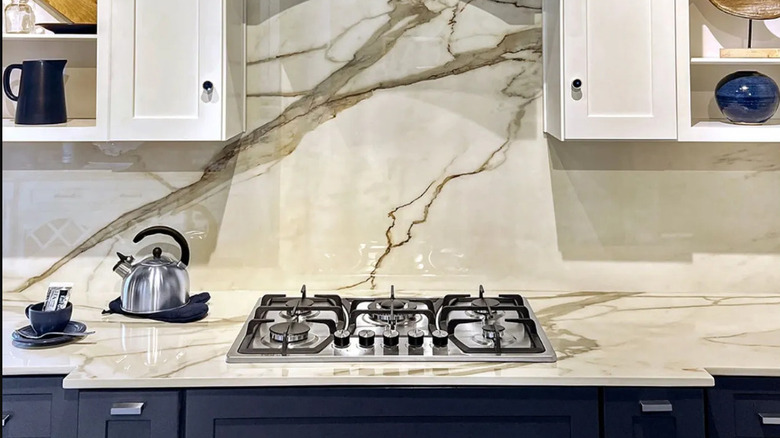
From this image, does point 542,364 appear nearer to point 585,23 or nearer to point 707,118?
point 585,23

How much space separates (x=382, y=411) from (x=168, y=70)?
3.54ft

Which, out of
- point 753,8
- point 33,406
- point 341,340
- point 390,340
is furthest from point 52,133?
point 753,8

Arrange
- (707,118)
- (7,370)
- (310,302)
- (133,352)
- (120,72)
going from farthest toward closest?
(707,118)
(310,302)
(120,72)
(133,352)
(7,370)

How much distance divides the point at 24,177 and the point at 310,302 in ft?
3.48

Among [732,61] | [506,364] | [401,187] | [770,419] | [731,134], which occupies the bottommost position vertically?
[770,419]

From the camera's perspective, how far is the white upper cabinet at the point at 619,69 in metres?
1.80

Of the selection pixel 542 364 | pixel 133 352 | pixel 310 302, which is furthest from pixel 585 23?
pixel 133 352

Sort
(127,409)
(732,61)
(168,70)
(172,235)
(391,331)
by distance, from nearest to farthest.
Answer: (127,409)
(391,331)
(168,70)
(732,61)
(172,235)

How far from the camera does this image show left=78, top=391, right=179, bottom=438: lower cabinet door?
1.42 meters

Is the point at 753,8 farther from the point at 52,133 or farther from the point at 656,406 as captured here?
the point at 52,133

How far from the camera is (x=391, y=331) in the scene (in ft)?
5.31

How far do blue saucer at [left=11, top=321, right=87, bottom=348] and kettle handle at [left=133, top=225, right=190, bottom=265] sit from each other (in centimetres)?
40

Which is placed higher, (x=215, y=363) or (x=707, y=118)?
(x=707, y=118)

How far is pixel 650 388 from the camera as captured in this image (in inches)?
56.7
